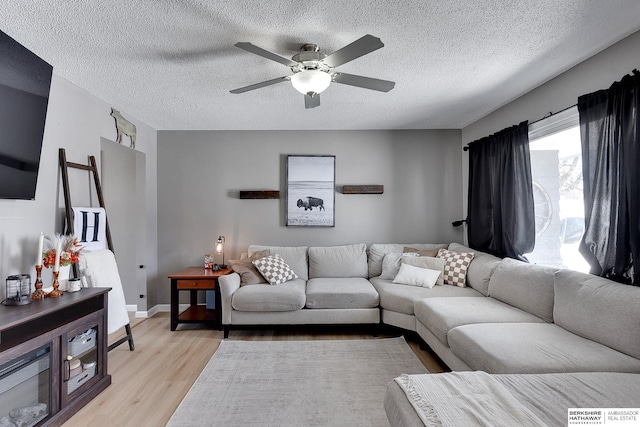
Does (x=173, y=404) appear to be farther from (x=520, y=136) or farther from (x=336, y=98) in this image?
(x=520, y=136)

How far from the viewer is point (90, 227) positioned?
277 cm

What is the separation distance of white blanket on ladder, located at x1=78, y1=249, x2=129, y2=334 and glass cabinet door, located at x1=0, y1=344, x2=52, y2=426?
76 centimetres

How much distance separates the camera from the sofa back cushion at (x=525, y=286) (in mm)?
2408

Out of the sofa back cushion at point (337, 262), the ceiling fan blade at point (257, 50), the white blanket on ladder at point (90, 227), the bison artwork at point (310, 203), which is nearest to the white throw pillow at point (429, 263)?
the sofa back cushion at point (337, 262)

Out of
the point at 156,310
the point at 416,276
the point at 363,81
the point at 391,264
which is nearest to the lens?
the point at 363,81

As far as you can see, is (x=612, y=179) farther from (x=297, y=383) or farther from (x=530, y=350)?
(x=297, y=383)

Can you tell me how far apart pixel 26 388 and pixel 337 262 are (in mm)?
2902

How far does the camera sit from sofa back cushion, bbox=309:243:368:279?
3.94 meters

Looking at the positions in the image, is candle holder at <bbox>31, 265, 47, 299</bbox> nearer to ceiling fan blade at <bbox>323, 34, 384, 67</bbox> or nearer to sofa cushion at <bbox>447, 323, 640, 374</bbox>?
ceiling fan blade at <bbox>323, 34, 384, 67</bbox>

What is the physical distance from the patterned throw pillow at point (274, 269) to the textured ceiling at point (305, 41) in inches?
68.2

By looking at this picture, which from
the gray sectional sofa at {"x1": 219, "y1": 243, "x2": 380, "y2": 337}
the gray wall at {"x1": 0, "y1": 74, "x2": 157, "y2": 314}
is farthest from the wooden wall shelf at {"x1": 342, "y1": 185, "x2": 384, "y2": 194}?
the gray wall at {"x1": 0, "y1": 74, "x2": 157, "y2": 314}

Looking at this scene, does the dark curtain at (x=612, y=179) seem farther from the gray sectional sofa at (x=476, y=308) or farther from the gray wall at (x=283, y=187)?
the gray wall at (x=283, y=187)

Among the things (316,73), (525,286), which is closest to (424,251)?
(525,286)

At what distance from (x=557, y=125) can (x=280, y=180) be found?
9.91 ft
